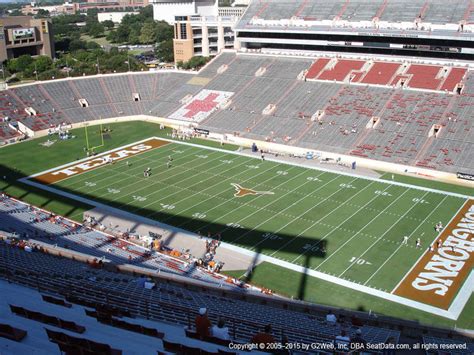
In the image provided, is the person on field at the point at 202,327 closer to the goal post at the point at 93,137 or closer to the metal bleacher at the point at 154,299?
the metal bleacher at the point at 154,299

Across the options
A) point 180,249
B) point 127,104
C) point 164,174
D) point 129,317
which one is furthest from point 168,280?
point 127,104

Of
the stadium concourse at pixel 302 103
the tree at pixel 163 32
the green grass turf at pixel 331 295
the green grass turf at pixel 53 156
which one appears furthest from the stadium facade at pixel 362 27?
the tree at pixel 163 32

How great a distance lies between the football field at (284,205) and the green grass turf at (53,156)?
5.44 feet

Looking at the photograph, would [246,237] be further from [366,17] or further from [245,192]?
[366,17]

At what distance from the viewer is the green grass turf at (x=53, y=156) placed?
103 feet

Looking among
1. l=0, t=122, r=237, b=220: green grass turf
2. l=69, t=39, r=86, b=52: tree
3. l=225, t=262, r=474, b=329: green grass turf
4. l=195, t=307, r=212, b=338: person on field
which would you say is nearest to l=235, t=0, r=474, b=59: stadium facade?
l=0, t=122, r=237, b=220: green grass turf

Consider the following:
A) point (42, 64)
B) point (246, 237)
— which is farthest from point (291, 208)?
point (42, 64)

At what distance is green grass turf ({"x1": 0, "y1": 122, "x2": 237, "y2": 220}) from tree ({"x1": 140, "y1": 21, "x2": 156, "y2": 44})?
245ft

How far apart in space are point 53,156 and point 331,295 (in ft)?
93.1

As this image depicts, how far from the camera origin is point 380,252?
80.8 feet

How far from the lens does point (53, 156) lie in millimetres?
40844

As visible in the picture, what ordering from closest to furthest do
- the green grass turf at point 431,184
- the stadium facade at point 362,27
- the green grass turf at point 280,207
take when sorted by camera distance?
the green grass turf at point 280,207
the green grass turf at point 431,184
the stadium facade at point 362,27

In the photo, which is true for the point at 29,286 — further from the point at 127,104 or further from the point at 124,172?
the point at 127,104

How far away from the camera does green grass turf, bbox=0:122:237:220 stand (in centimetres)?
3150
